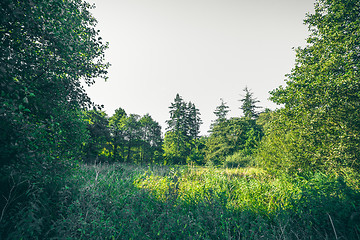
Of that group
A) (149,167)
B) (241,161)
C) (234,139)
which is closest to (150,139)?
(234,139)

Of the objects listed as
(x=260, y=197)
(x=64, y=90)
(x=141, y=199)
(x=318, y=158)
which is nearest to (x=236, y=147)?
(x=318, y=158)

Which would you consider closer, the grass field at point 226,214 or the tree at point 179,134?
the grass field at point 226,214

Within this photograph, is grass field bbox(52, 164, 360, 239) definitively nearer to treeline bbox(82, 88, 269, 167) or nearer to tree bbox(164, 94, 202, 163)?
treeline bbox(82, 88, 269, 167)

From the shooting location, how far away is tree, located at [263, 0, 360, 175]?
6.12m

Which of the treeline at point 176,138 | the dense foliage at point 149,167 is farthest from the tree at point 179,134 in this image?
the dense foliage at point 149,167

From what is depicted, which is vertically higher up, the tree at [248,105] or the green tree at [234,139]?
the tree at [248,105]

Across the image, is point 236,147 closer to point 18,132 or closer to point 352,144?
point 352,144

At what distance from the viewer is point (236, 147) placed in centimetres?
2580

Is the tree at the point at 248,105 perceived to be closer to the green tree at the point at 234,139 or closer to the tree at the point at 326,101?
the green tree at the point at 234,139

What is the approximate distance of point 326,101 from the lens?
6.43 m

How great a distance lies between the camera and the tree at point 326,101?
20.1 feet

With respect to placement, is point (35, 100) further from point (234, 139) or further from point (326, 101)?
point (234, 139)

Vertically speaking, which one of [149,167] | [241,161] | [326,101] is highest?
[326,101]

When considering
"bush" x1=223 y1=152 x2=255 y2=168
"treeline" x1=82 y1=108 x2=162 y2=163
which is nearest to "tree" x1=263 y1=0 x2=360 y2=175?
"bush" x1=223 y1=152 x2=255 y2=168
